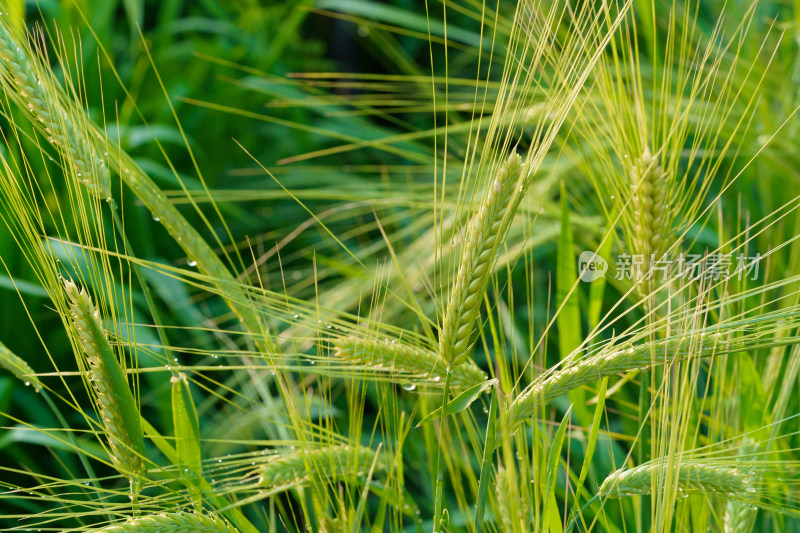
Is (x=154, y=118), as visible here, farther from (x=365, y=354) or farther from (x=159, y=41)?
(x=365, y=354)

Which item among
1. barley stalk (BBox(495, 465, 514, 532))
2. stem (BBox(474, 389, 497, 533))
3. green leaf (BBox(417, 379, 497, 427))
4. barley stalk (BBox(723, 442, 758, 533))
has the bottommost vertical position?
barley stalk (BBox(723, 442, 758, 533))

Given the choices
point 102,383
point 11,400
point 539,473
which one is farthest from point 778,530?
point 11,400

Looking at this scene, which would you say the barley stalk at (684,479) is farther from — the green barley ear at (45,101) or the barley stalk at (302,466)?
the green barley ear at (45,101)

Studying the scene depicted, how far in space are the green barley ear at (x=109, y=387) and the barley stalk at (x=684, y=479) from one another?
0.90 feet

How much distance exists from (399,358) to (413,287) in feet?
1.56

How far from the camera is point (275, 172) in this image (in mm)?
1444

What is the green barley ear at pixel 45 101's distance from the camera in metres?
0.42

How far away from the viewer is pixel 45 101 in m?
0.44

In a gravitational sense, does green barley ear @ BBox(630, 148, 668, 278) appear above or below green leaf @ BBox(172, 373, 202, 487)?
above

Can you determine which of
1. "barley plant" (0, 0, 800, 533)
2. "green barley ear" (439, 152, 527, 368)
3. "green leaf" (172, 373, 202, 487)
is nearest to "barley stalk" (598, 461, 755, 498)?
Answer: "barley plant" (0, 0, 800, 533)

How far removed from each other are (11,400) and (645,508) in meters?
0.85

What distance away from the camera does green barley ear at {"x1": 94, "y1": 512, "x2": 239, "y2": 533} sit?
0.36 metres

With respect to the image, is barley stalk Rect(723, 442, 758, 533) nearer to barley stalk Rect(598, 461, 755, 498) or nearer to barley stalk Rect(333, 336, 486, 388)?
barley stalk Rect(598, 461, 755, 498)

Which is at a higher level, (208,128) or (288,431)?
(208,128)
